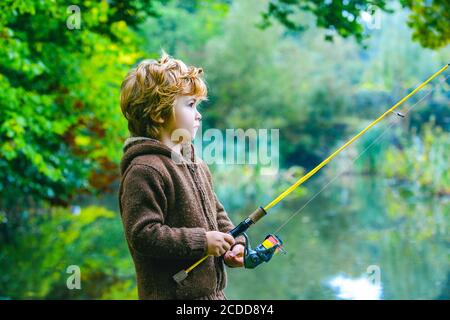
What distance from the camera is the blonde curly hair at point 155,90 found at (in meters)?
2.18

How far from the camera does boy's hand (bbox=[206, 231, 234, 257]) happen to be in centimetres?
209

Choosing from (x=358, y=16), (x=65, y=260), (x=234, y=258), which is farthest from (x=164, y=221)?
(x=65, y=260)

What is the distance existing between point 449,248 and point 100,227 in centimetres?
588

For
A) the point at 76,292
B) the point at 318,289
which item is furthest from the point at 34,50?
the point at 318,289

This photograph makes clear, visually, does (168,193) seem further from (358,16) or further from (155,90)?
(358,16)

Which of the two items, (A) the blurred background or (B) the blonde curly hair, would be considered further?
(A) the blurred background

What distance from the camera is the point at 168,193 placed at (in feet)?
6.95

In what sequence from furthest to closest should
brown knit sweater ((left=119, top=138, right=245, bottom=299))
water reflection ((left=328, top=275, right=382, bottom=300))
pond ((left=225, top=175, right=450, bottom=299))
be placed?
pond ((left=225, top=175, right=450, bottom=299)), water reflection ((left=328, top=275, right=382, bottom=300)), brown knit sweater ((left=119, top=138, right=245, bottom=299))

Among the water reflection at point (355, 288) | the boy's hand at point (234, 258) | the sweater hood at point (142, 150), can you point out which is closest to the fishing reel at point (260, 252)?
the boy's hand at point (234, 258)

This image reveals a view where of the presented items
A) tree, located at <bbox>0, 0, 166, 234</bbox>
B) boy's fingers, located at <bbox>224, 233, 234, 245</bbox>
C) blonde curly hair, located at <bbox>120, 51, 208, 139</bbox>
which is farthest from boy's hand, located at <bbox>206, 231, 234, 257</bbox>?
tree, located at <bbox>0, 0, 166, 234</bbox>

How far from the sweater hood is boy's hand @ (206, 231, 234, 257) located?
0.29 metres

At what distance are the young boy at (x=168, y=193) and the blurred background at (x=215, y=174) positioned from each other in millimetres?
927

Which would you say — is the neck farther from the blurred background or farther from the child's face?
the blurred background
